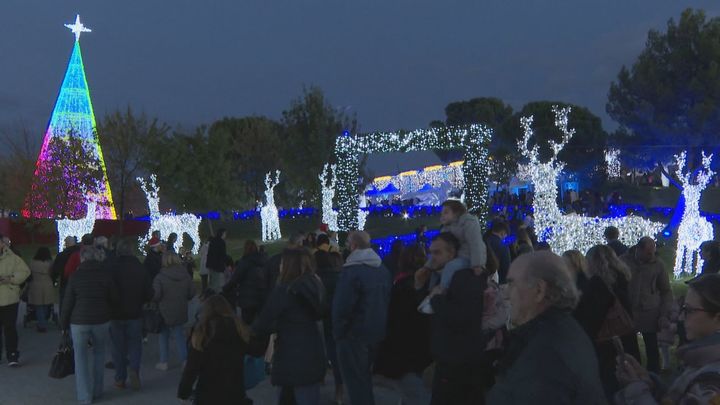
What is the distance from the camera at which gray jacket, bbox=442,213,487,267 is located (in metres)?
4.82

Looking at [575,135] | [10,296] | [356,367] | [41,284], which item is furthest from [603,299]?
[575,135]

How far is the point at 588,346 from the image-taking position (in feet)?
8.54

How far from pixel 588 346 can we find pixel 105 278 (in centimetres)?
593

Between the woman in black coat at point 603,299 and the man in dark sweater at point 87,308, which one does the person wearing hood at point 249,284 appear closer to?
the man in dark sweater at point 87,308

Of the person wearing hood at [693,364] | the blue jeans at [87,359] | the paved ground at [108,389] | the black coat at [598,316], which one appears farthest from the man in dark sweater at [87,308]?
the person wearing hood at [693,364]

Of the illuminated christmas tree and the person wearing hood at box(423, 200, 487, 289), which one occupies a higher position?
the illuminated christmas tree

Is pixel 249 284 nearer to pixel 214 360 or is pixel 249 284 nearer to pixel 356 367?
pixel 356 367

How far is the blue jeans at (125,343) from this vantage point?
26.3ft

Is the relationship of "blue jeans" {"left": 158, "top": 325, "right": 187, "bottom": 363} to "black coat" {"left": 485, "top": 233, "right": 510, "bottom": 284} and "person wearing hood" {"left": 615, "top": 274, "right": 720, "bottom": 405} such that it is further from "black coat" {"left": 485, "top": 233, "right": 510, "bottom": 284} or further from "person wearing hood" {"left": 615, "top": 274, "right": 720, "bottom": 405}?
"person wearing hood" {"left": 615, "top": 274, "right": 720, "bottom": 405}

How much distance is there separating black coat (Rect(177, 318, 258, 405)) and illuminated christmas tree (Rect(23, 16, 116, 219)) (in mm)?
25576

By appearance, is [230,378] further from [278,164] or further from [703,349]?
[278,164]

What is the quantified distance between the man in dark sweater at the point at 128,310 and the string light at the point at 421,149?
13.9 m

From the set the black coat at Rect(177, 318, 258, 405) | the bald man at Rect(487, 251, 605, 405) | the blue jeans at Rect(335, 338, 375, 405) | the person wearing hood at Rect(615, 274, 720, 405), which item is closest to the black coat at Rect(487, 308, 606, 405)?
the bald man at Rect(487, 251, 605, 405)

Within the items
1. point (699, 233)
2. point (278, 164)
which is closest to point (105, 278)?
point (699, 233)
